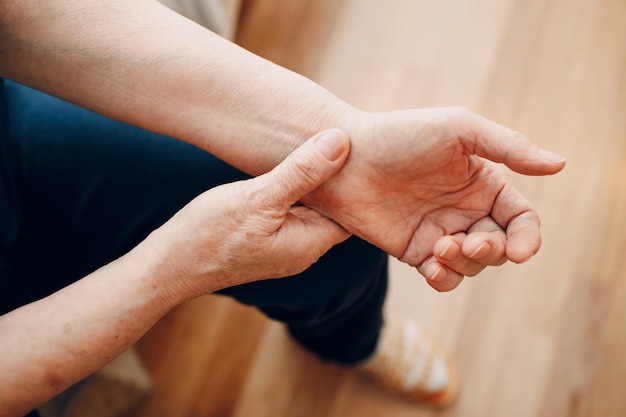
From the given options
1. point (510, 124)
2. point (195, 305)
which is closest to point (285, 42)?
point (510, 124)

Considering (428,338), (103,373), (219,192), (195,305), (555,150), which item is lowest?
(103,373)

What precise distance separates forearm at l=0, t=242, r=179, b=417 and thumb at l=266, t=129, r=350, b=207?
0.62 ft

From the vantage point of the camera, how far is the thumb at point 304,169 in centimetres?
64

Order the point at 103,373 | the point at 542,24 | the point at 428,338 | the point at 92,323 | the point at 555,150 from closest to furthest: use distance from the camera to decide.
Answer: the point at 92,323 < the point at 103,373 < the point at 428,338 < the point at 555,150 < the point at 542,24

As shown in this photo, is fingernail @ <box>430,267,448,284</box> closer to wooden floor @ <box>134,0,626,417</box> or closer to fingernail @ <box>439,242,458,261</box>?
fingernail @ <box>439,242,458,261</box>

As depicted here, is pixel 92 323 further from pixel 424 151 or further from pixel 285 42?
pixel 285 42

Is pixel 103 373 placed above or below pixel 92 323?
below

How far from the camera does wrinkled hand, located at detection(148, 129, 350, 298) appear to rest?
630 millimetres

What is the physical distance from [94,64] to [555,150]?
1071mm

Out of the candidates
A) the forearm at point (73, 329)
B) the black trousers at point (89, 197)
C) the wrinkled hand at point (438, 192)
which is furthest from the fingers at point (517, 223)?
the forearm at point (73, 329)

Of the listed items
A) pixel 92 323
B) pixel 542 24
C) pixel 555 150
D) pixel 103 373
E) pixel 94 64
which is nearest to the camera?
pixel 92 323

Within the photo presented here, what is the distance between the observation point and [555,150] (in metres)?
1.27

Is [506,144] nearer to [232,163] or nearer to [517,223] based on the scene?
[517,223]

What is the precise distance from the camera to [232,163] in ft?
2.51
